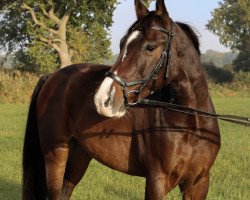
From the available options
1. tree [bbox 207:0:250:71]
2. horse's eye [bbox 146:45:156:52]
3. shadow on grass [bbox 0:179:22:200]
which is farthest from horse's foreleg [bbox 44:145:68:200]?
tree [bbox 207:0:250:71]

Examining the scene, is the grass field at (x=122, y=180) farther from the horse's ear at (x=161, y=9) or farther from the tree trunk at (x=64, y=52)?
the tree trunk at (x=64, y=52)

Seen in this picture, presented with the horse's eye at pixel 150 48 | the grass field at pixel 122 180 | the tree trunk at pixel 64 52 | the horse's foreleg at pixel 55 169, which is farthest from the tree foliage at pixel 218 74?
the horse's eye at pixel 150 48

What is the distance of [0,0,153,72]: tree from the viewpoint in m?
28.5

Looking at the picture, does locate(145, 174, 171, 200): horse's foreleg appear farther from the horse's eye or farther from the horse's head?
the horse's eye

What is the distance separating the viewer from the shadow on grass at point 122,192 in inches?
216

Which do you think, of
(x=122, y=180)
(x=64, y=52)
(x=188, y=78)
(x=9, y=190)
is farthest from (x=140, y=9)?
(x=64, y=52)

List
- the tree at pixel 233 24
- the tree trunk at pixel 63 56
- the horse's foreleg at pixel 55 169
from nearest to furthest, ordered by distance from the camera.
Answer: the horse's foreleg at pixel 55 169 → the tree trunk at pixel 63 56 → the tree at pixel 233 24

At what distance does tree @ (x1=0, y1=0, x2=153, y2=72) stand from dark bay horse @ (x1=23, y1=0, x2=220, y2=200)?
2390cm

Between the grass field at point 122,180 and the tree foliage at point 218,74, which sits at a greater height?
the grass field at point 122,180

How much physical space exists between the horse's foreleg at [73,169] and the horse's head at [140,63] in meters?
1.94

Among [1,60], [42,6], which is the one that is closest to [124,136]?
[42,6]

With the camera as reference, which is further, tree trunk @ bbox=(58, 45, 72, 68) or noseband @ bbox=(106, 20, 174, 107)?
tree trunk @ bbox=(58, 45, 72, 68)

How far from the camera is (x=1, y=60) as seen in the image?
113ft

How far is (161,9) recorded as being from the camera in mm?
2963
